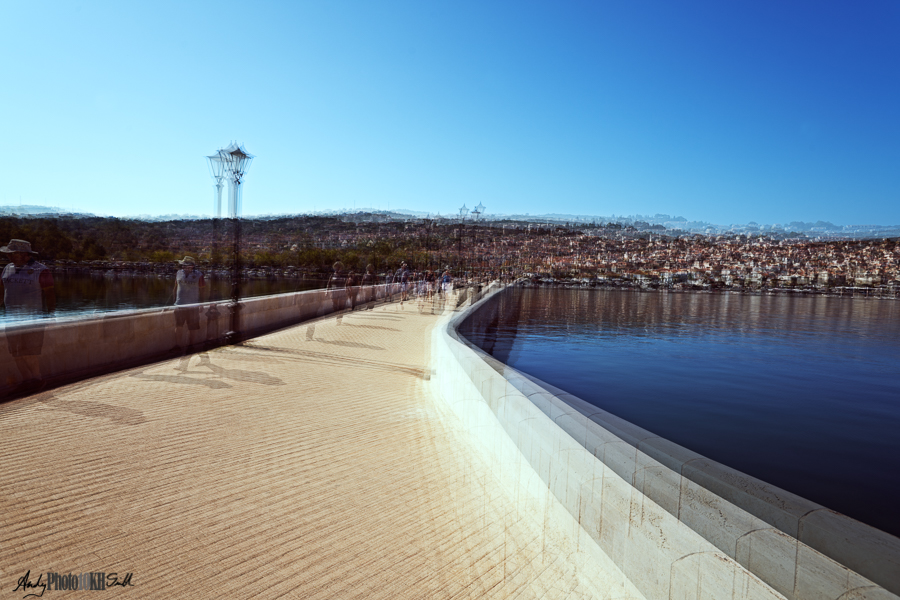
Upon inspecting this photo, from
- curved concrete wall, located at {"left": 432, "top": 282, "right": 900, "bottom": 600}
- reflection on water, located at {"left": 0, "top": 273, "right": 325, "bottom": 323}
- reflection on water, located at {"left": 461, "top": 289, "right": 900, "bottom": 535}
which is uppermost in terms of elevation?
curved concrete wall, located at {"left": 432, "top": 282, "right": 900, "bottom": 600}

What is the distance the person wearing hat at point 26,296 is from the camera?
7.14m

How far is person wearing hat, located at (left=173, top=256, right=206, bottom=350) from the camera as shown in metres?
11.2

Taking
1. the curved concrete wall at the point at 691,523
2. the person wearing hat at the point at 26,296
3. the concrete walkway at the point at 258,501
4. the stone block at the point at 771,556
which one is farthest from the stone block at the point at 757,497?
the person wearing hat at the point at 26,296

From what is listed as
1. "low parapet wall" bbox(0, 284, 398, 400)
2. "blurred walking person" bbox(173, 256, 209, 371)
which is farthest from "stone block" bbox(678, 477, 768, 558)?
"blurred walking person" bbox(173, 256, 209, 371)

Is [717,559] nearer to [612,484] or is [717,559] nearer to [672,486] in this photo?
[672,486]

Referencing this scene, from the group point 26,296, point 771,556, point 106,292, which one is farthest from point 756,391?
point 106,292

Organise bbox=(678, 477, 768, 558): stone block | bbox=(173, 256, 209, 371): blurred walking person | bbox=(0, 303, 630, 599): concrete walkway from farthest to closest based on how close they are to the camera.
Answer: bbox=(173, 256, 209, 371): blurred walking person, bbox=(0, 303, 630, 599): concrete walkway, bbox=(678, 477, 768, 558): stone block

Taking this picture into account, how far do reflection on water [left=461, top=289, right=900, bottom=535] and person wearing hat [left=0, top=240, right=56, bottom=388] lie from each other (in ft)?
46.1

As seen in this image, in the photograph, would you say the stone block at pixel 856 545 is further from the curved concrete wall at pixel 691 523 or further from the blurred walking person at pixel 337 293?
the blurred walking person at pixel 337 293

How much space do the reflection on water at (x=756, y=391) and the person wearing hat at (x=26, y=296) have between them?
46.1ft

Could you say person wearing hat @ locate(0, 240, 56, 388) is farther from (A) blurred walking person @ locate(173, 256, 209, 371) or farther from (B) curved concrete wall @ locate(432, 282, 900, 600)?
(B) curved concrete wall @ locate(432, 282, 900, 600)

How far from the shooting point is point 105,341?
8953 millimetres

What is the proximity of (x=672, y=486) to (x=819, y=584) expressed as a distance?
2.82 feet

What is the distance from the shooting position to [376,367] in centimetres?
1084
